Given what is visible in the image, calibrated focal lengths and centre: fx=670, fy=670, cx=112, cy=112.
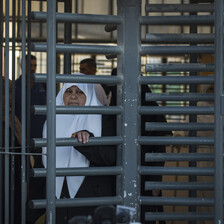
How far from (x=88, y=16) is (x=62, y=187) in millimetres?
1185

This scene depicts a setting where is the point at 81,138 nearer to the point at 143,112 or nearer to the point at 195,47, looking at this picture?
the point at 143,112

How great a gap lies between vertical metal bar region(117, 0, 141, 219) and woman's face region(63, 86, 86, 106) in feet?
1.31

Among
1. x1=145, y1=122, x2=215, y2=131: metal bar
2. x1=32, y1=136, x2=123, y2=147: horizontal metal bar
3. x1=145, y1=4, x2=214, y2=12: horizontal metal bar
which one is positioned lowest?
x1=32, y1=136, x2=123, y2=147: horizontal metal bar

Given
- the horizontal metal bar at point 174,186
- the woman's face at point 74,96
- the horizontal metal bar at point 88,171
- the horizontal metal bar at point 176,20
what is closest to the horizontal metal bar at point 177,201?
the horizontal metal bar at point 174,186

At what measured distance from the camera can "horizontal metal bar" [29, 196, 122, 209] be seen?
3.90 meters

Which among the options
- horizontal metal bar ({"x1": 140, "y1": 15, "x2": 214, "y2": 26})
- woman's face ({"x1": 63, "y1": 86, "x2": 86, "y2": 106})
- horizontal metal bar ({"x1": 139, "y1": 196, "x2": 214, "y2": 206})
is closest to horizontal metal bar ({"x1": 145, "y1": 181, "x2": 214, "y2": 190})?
horizontal metal bar ({"x1": 139, "y1": 196, "x2": 214, "y2": 206})

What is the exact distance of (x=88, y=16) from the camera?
393cm

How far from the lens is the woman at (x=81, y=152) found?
4.25 m

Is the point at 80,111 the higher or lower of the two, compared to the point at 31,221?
higher

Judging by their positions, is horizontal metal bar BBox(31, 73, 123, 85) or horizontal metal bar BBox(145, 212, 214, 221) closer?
horizontal metal bar BBox(31, 73, 123, 85)

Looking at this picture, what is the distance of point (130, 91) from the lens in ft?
13.2

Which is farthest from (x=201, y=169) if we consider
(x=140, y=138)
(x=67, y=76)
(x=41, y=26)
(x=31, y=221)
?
(x=41, y=26)

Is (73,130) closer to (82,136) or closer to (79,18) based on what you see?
(82,136)

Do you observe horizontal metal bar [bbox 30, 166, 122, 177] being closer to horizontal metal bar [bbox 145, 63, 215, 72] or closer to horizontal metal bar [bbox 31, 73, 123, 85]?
horizontal metal bar [bbox 31, 73, 123, 85]
